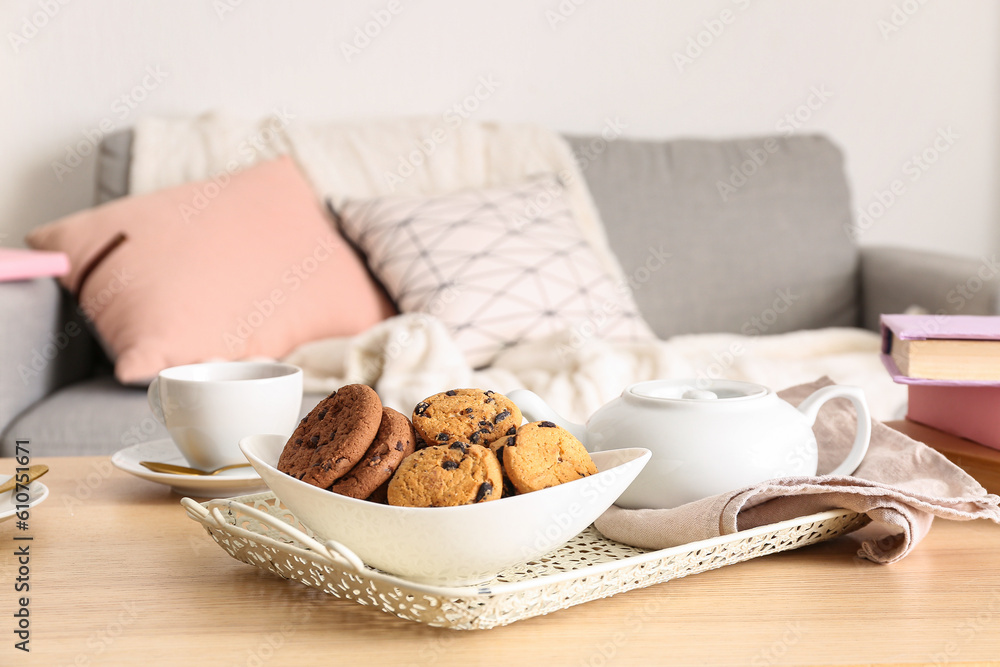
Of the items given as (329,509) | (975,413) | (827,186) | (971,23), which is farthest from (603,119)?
(329,509)

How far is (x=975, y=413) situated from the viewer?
0.78 meters

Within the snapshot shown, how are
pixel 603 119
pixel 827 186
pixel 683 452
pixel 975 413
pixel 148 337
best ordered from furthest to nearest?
pixel 603 119 < pixel 827 186 < pixel 148 337 < pixel 975 413 < pixel 683 452

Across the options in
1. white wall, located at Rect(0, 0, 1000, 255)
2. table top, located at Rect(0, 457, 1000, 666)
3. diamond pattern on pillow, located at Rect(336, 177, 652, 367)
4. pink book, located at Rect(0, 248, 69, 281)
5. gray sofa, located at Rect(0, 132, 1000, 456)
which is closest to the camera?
table top, located at Rect(0, 457, 1000, 666)

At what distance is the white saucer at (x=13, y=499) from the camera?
0.66 metres

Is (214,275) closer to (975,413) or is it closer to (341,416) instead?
(341,416)

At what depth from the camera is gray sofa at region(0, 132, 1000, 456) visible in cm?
196

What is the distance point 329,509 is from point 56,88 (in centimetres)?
205

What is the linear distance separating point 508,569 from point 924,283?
155 centimetres

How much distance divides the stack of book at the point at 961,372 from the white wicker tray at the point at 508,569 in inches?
7.1

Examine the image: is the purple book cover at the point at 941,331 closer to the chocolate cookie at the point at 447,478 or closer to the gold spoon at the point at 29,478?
the chocolate cookie at the point at 447,478

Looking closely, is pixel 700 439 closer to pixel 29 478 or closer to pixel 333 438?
pixel 333 438

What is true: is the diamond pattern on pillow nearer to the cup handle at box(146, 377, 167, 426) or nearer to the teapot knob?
the cup handle at box(146, 377, 167, 426)

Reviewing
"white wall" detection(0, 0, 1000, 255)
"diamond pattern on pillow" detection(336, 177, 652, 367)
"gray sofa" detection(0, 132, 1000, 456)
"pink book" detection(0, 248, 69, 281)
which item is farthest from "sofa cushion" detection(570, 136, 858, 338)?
"pink book" detection(0, 248, 69, 281)

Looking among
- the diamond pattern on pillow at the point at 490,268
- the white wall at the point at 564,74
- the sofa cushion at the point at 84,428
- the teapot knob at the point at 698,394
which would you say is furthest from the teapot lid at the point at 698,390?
the white wall at the point at 564,74
